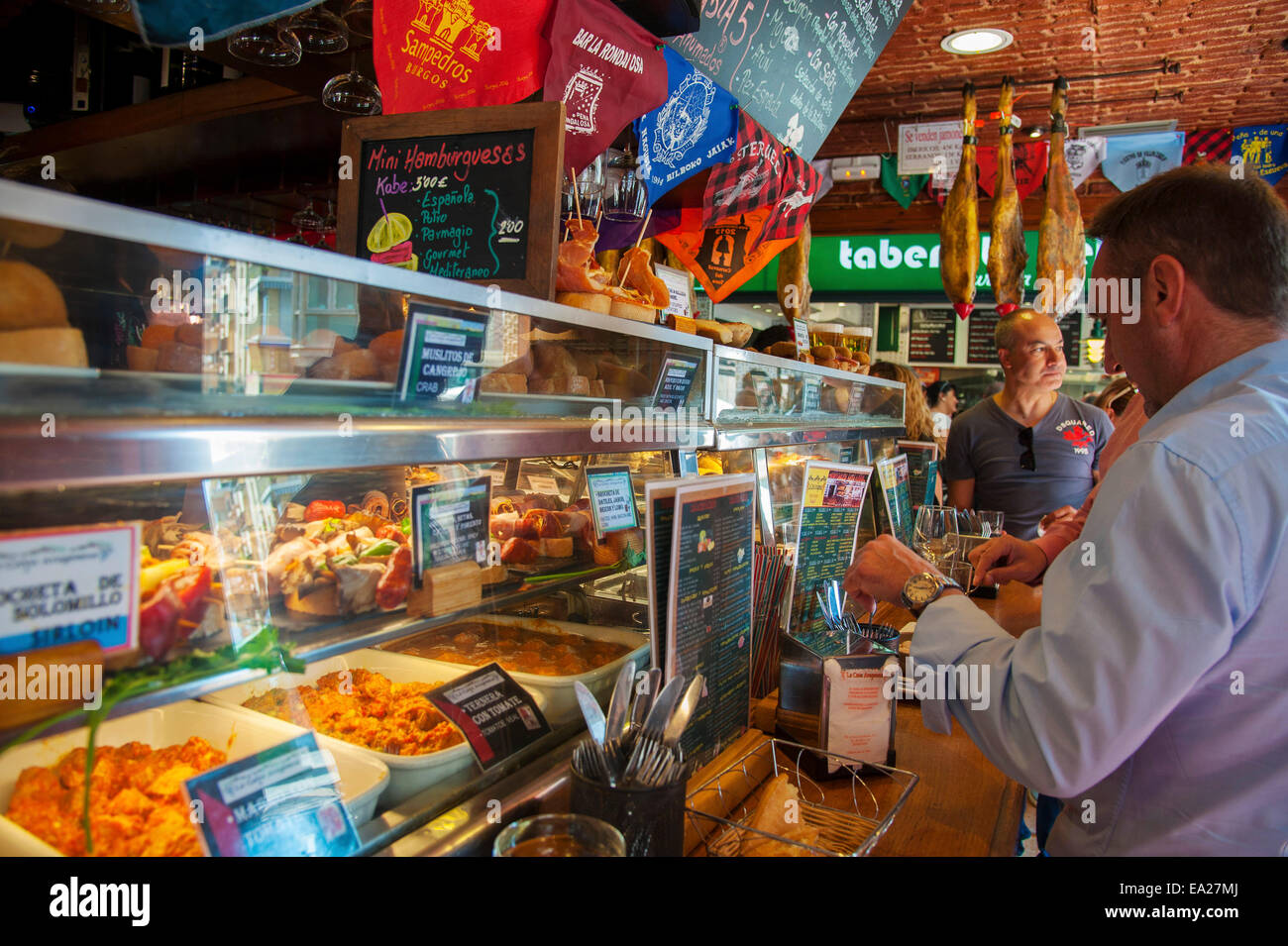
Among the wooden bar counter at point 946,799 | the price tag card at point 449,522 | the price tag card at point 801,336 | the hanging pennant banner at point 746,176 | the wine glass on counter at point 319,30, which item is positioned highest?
the wine glass on counter at point 319,30

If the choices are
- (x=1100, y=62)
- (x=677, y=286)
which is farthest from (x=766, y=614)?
(x=1100, y=62)

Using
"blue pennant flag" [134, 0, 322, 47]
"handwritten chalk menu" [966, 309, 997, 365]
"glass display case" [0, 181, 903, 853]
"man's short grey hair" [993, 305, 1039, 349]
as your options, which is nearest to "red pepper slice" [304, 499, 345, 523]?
"glass display case" [0, 181, 903, 853]

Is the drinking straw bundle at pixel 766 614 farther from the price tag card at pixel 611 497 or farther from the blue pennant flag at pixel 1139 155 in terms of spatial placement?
the blue pennant flag at pixel 1139 155

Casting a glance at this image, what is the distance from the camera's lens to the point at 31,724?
893 mm

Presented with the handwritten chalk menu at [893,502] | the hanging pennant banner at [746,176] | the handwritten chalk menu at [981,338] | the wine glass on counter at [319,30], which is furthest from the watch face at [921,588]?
the handwritten chalk menu at [981,338]

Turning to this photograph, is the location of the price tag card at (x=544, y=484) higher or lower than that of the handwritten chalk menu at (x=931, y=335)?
lower

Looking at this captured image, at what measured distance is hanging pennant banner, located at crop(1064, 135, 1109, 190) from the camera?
20.4 feet

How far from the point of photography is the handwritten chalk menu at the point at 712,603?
1562 mm

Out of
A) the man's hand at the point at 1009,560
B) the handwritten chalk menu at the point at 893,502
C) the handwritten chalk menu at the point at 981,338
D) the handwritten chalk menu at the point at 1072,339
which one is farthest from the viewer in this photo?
the handwritten chalk menu at the point at 981,338

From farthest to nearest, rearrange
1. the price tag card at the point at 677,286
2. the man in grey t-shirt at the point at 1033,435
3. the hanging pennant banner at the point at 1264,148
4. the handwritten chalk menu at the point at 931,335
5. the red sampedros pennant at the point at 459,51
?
the handwritten chalk menu at the point at 931,335 → the hanging pennant banner at the point at 1264,148 → the man in grey t-shirt at the point at 1033,435 → the price tag card at the point at 677,286 → the red sampedros pennant at the point at 459,51

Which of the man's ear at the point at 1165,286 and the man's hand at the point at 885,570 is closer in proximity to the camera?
the man's ear at the point at 1165,286

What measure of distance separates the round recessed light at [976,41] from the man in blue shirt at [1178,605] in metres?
4.07

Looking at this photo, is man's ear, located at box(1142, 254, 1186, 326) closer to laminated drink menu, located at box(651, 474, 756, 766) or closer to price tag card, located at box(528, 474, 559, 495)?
laminated drink menu, located at box(651, 474, 756, 766)

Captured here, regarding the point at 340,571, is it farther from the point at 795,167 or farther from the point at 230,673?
the point at 795,167
